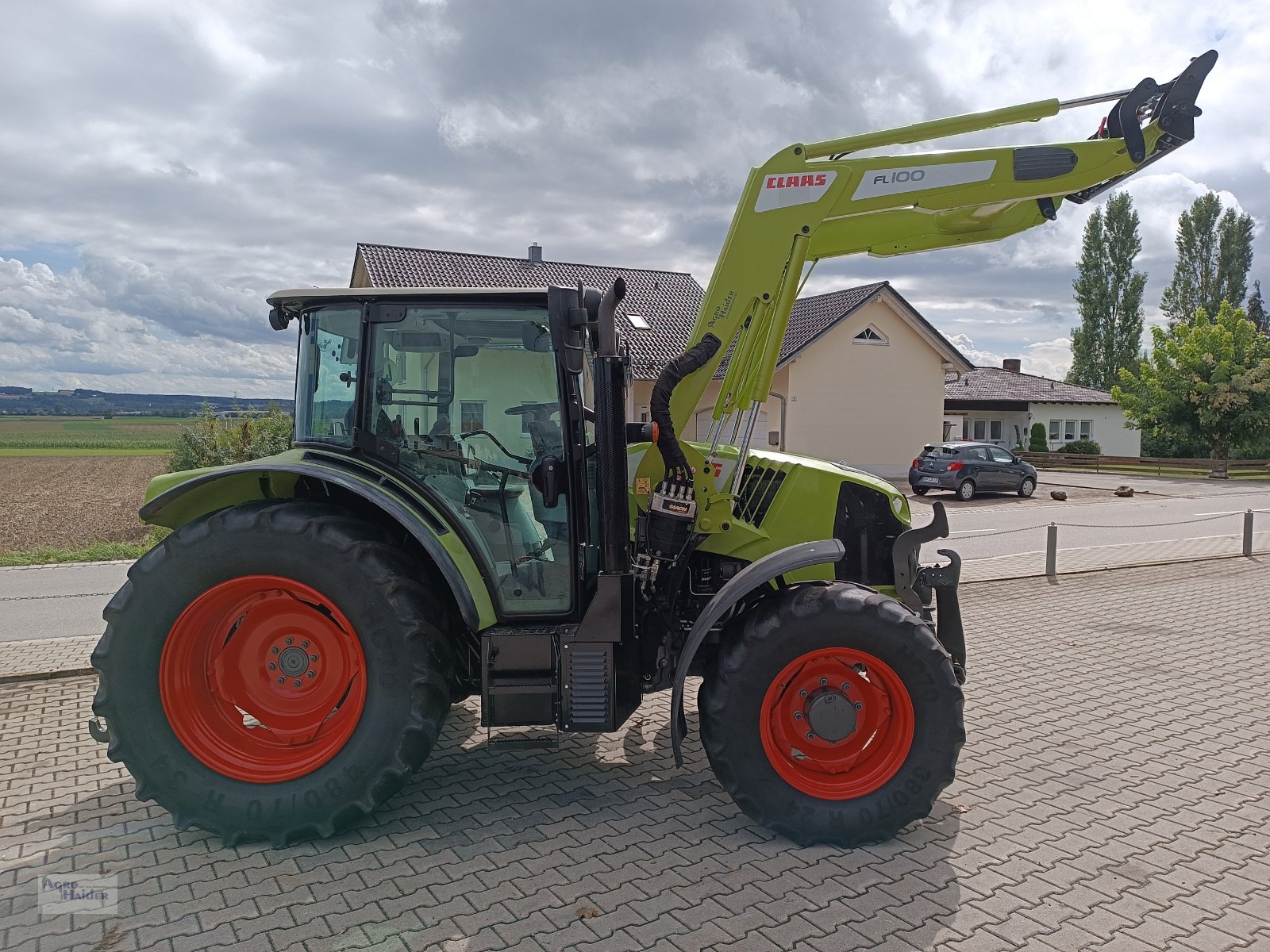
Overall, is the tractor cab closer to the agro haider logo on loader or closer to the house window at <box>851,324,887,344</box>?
the agro haider logo on loader

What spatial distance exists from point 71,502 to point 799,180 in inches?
807

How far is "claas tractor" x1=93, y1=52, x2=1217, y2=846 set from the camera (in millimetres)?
3932

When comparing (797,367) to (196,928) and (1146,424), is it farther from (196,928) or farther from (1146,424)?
(196,928)

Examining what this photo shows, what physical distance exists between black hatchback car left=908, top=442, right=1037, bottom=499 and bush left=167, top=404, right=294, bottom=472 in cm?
1658

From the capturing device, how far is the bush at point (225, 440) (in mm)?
16672

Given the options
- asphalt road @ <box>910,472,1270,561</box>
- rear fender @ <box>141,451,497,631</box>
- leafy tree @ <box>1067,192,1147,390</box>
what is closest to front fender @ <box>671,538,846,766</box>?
rear fender @ <box>141,451,497,631</box>

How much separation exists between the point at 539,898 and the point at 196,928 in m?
1.26

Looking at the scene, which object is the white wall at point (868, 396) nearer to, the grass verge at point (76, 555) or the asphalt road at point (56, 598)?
the grass verge at point (76, 555)

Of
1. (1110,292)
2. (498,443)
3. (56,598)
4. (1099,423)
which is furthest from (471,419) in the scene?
(1110,292)

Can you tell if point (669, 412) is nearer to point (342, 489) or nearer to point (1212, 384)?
point (342, 489)

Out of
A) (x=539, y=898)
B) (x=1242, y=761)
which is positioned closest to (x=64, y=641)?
(x=539, y=898)

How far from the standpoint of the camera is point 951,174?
4.48 m

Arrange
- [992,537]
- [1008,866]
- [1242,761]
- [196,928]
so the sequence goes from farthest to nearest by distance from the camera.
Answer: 1. [992,537]
2. [1242,761]
3. [1008,866]
4. [196,928]

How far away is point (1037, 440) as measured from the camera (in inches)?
1636
